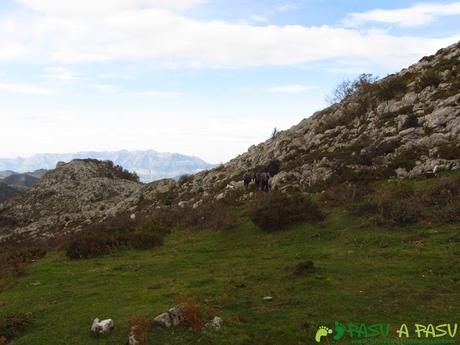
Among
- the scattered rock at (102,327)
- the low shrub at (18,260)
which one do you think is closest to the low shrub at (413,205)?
the scattered rock at (102,327)

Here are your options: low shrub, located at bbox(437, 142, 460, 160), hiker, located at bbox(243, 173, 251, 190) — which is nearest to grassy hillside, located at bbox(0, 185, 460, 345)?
low shrub, located at bbox(437, 142, 460, 160)

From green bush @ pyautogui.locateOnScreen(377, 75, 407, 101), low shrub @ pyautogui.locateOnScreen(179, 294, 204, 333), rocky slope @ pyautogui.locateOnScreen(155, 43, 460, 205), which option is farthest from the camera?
green bush @ pyautogui.locateOnScreen(377, 75, 407, 101)

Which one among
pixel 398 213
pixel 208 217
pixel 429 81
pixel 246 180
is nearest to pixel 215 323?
pixel 398 213

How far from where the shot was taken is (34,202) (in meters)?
71.9

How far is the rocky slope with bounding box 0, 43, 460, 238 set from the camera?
1126 inches

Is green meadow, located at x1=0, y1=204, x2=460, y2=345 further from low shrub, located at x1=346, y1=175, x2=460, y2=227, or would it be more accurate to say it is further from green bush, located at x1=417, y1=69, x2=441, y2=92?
green bush, located at x1=417, y1=69, x2=441, y2=92

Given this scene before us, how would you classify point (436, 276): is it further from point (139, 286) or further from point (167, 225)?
point (167, 225)

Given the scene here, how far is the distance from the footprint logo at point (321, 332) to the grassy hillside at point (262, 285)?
220 millimetres

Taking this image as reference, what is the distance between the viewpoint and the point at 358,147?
33156 millimetres

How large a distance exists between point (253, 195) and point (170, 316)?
70.1 feet

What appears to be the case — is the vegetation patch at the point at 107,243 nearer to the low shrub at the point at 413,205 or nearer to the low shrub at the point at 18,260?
the low shrub at the point at 18,260

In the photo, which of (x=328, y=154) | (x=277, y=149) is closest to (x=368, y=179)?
(x=328, y=154)

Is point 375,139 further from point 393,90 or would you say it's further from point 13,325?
point 13,325

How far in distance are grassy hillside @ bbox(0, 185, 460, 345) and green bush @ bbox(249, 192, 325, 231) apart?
73 cm
